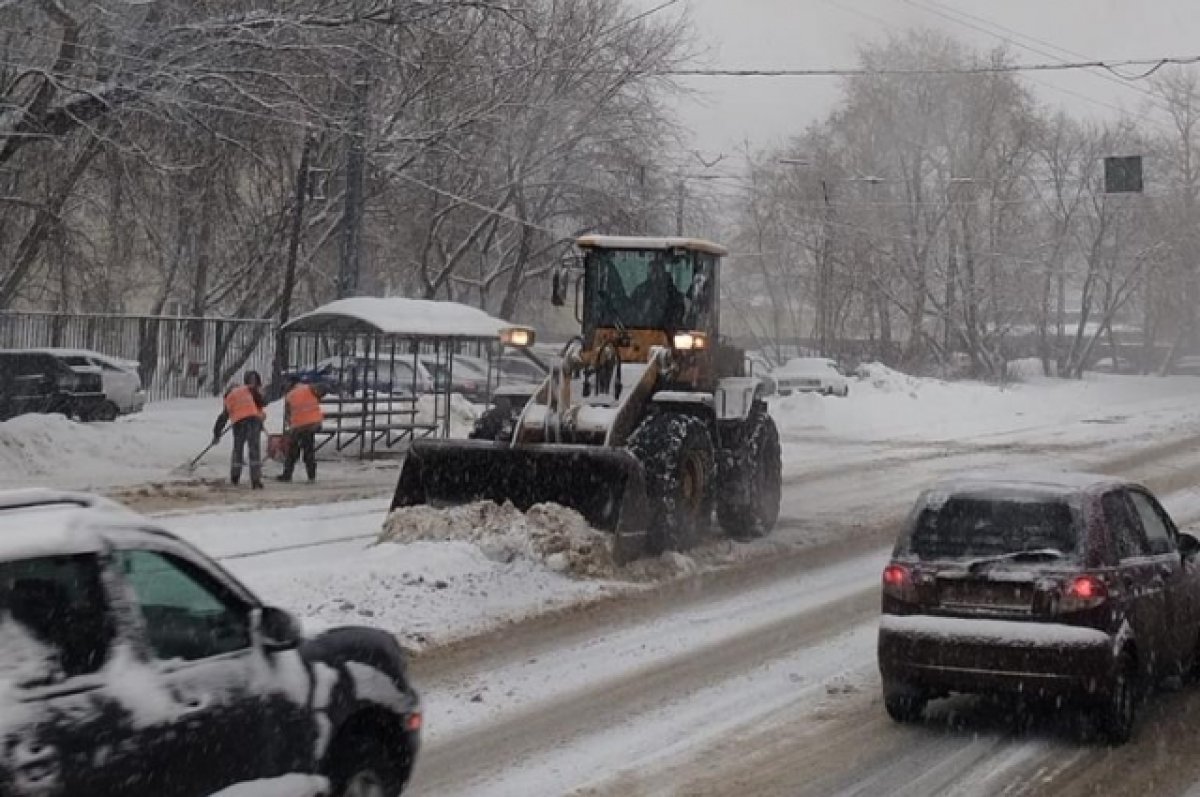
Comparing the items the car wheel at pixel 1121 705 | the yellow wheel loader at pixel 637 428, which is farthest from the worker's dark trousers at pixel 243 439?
the car wheel at pixel 1121 705

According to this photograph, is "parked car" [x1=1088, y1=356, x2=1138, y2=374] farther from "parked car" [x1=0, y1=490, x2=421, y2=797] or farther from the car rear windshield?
"parked car" [x1=0, y1=490, x2=421, y2=797]

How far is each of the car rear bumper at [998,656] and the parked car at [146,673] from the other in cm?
384

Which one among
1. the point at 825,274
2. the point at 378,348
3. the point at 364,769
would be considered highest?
the point at 825,274

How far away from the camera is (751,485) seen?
17.0m

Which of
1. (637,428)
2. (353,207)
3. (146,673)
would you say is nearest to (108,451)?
(353,207)

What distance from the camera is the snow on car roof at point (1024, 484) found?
930 centimetres

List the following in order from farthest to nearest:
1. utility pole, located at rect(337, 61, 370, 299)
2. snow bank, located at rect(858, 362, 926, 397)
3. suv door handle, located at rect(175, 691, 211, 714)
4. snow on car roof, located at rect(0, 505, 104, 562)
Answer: snow bank, located at rect(858, 362, 926, 397), utility pole, located at rect(337, 61, 370, 299), suv door handle, located at rect(175, 691, 211, 714), snow on car roof, located at rect(0, 505, 104, 562)

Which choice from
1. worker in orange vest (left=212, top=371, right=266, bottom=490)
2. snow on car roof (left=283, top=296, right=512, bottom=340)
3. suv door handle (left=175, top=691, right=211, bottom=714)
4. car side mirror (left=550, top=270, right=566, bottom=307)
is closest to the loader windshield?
car side mirror (left=550, top=270, right=566, bottom=307)

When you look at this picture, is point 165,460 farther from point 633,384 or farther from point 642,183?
point 642,183

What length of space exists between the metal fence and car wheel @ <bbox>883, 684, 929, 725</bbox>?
2452 centimetres

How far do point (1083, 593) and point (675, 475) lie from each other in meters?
6.84

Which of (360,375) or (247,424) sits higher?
(360,375)

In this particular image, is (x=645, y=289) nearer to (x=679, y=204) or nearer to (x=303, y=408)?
(x=303, y=408)

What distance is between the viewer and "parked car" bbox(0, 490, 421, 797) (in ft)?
14.8
